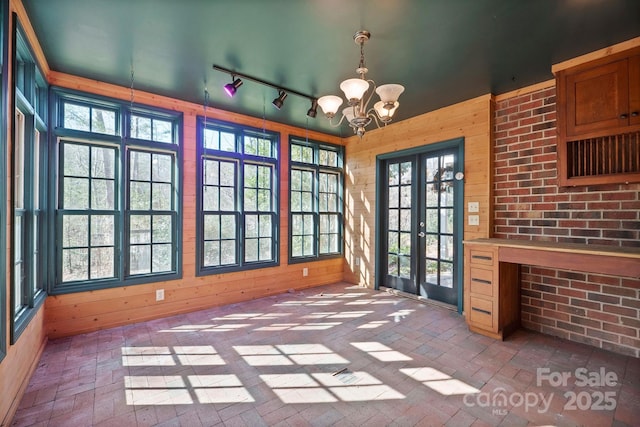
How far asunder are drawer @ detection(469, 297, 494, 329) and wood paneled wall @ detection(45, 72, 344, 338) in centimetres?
260

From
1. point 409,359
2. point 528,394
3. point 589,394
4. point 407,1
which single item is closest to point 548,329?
point 589,394

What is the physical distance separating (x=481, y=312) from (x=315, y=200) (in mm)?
2977

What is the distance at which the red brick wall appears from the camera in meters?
2.71

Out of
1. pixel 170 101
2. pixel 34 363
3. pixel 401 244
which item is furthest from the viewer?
pixel 401 244

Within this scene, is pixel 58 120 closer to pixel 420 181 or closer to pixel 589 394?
pixel 420 181

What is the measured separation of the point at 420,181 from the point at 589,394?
9.44 ft

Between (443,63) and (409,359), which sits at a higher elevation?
(443,63)

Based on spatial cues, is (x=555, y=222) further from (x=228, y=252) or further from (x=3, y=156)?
(x=3, y=156)

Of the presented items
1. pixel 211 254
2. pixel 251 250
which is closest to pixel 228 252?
pixel 211 254

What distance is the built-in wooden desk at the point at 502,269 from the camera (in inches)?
99.9

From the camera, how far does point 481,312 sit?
3139 millimetres

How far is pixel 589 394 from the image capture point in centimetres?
215

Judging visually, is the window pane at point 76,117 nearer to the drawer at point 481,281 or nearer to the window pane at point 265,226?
the window pane at point 265,226

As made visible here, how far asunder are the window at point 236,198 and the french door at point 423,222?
1.79 meters
